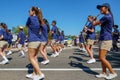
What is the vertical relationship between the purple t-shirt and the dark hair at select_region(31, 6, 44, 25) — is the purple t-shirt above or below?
below

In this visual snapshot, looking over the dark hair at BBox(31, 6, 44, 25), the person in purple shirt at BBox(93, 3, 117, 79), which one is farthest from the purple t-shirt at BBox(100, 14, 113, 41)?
the dark hair at BBox(31, 6, 44, 25)

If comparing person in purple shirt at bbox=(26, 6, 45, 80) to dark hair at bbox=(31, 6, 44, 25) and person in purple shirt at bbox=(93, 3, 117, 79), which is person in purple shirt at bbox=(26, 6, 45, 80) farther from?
person in purple shirt at bbox=(93, 3, 117, 79)

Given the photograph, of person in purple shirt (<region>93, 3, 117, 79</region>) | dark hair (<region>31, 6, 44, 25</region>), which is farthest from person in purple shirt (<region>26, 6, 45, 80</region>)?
person in purple shirt (<region>93, 3, 117, 79</region>)

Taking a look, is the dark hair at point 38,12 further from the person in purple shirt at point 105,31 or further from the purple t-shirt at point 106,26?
the purple t-shirt at point 106,26

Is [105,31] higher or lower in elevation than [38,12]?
lower

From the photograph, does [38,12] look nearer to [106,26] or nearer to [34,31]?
[34,31]

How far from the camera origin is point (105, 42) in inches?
306

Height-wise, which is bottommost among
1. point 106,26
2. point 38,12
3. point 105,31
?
point 105,31

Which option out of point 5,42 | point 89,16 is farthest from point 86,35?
point 5,42

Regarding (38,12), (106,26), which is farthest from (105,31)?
(38,12)

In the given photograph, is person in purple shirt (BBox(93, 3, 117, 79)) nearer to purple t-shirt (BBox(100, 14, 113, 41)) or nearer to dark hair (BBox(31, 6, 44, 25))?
purple t-shirt (BBox(100, 14, 113, 41))

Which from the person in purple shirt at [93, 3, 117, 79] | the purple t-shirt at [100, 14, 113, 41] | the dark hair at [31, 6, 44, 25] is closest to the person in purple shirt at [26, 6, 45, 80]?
the dark hair at [31, 6, 44, 25]

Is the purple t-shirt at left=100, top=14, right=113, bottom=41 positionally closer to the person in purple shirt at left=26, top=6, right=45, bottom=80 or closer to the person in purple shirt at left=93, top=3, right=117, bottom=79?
the person in purple shirt at left=93, top=3, right=117, bottom=79

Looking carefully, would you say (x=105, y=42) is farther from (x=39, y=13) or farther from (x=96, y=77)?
(x=39, y=13)
